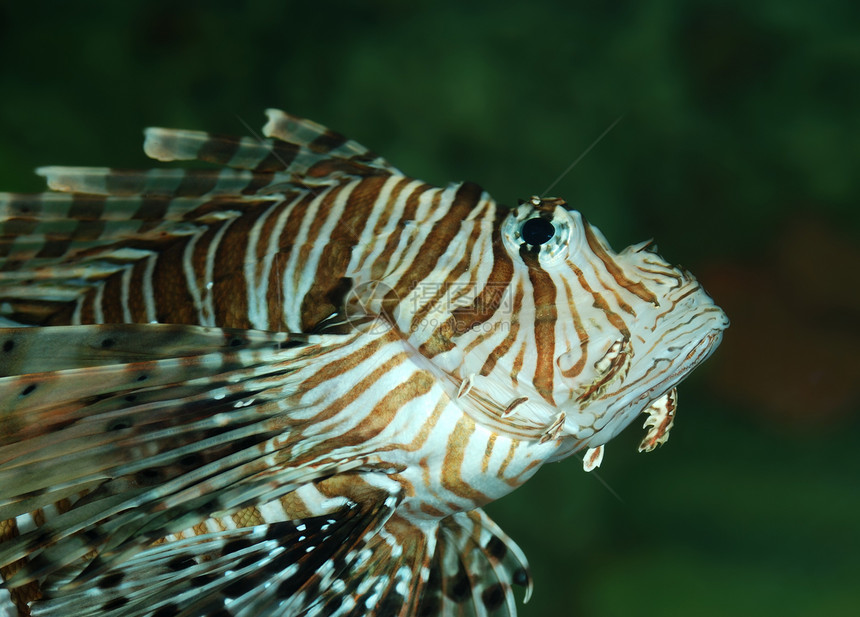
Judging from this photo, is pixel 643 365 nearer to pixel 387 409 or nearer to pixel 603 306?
pixel 603 306

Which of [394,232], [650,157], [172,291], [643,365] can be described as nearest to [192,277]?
[172,291]

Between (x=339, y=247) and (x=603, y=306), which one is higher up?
(x=339, y=247)

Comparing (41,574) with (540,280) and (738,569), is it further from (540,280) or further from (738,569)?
(738,569)

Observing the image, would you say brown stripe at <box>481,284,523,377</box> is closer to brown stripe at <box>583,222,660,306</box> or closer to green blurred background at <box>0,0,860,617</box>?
brown stripe at <box>583,222,660,306</box>

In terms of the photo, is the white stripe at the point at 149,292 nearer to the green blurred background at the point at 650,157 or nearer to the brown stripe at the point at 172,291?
the brown stripe at the point at 172,291

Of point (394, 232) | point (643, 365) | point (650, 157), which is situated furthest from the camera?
point (650, 157)

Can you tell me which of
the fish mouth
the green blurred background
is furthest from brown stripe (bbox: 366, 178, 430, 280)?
the green blurred background

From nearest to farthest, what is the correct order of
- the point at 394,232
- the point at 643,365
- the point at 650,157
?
the point at 643,365 → the point at 394,232 → the point at 650,157
